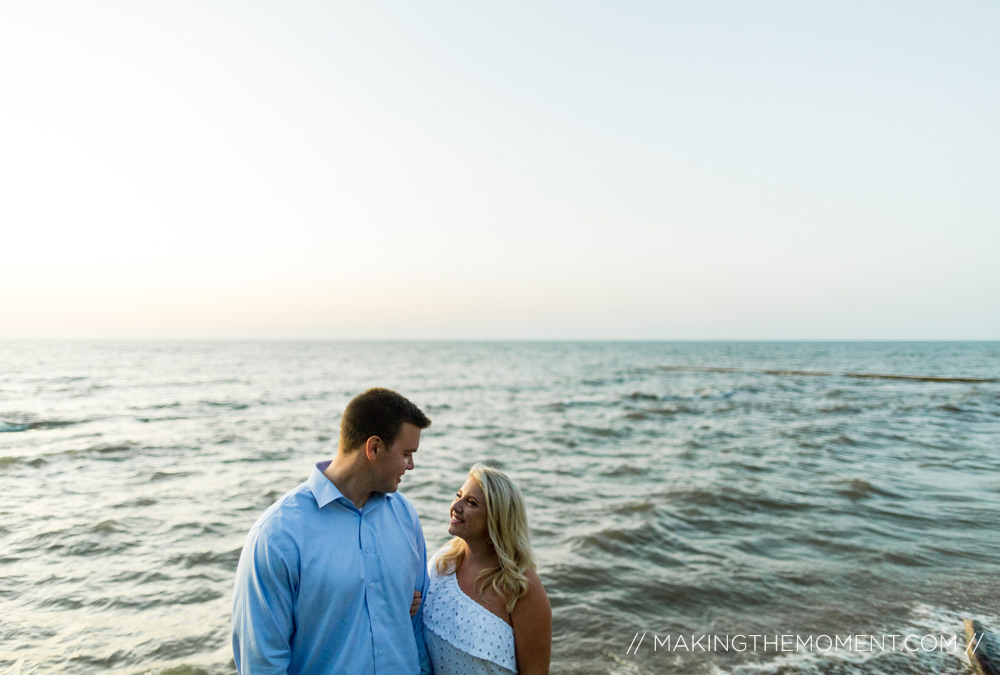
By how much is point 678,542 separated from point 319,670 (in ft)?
24.1

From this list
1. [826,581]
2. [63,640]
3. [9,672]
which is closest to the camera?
[9,672]

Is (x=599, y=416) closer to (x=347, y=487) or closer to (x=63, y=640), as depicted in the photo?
(x=63, y=640)

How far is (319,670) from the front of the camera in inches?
108

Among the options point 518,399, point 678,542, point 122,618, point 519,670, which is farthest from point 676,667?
point 518,399

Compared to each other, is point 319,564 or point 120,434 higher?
point 319,564

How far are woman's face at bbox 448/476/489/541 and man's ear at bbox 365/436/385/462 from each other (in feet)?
2.54

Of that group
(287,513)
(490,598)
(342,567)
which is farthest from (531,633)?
(287,513)

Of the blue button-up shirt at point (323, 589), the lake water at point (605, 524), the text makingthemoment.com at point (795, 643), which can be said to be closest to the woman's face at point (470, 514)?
the blue button-up shirt at point (323, 589)

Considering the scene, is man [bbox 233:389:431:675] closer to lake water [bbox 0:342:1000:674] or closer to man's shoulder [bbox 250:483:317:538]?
man's shoulder [bbox 250:483:317:538]

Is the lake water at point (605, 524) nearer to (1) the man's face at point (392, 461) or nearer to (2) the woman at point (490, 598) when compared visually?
(2) the woman at point (490, 598)

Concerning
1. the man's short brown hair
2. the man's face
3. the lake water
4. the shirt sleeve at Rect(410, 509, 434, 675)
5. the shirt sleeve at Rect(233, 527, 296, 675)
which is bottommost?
the lake water

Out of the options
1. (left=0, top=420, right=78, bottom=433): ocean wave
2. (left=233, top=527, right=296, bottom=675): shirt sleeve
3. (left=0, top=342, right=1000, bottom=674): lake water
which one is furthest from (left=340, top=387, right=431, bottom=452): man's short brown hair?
(left=0, top=420, right=78, bottom=433): ocean wave

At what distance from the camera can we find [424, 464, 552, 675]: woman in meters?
3.28

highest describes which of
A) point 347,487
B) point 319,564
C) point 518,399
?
point 347,487
